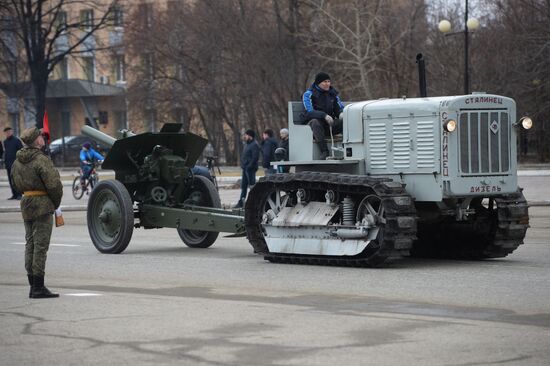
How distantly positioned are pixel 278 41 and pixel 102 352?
41.7 m

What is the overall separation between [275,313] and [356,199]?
4353 millimetres

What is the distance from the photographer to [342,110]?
17000mm

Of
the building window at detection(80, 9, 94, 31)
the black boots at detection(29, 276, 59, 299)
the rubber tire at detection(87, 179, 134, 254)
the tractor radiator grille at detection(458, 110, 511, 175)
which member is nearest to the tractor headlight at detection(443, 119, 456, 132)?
the tractor radiator grille at detection(458, 110, 511, 175)

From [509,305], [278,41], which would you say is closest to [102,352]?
[509,305]

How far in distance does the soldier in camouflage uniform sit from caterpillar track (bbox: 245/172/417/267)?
12.5 feet

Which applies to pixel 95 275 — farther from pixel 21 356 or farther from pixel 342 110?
pixel 21 356

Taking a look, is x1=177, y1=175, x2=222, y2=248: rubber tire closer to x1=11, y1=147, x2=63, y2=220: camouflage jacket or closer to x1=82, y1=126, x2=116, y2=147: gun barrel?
x1=82, y1=126, x2=116, y2=147: gun barrel

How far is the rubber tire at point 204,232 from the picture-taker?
19250 millimetres

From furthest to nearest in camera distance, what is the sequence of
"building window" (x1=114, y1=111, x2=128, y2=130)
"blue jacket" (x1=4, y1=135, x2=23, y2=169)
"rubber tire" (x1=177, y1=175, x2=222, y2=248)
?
1. "building window" (x1=114, y1=111, x2=128, y2=130)
2. "blue jacket" (x1=4, y1=135, x2=23, y2=169)
3. "rubber tire" (x1=177, y1=175, x2=222, y2=248)

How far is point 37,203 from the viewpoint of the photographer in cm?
1350

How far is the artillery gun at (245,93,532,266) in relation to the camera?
50.9ft

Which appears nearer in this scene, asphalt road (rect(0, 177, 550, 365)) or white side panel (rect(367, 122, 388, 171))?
asphalt road (rect(0, 177, 550, 365))

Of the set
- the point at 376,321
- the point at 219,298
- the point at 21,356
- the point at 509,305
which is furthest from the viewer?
the point at 219,298

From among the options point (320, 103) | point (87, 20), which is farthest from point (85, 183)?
point (87, 20)
